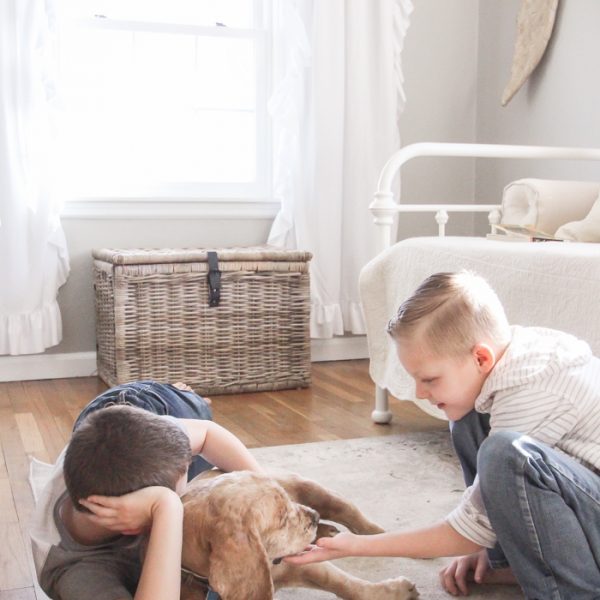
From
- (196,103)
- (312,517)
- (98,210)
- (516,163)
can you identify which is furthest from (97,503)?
(516,163)

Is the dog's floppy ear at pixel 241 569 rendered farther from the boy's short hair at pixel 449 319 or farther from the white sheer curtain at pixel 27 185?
the white sheer curtain at pixel 27 185

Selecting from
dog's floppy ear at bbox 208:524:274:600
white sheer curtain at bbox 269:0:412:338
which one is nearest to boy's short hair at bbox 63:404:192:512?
dog's floppy ear at bbox 208:524:274:600

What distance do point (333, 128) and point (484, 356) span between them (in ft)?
7.19

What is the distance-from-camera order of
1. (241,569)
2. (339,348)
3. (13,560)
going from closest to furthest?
(241,569) → (13,560) → (339,348)

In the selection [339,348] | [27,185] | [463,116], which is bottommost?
[339,348]

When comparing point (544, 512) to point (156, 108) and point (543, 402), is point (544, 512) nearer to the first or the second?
point (543, 402)

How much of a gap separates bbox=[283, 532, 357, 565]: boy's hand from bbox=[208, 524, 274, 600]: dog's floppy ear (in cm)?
13

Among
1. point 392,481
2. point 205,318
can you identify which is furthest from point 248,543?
point 205,318

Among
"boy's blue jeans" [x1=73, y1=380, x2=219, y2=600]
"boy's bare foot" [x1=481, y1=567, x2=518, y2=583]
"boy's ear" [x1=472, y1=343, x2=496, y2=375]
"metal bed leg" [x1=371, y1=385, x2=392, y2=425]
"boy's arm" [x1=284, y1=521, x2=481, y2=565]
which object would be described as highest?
"boy's ear" [x1=472, y1=343, x2=496, y2=375]

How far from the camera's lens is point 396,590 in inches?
49.4

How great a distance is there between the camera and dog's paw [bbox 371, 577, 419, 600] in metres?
1.24

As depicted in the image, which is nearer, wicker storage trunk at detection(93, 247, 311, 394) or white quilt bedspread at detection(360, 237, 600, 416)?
white quilt bedspread at detection(360, 237, 600, 416)

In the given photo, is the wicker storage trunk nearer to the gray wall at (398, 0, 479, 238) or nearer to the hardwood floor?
the hardwood floor

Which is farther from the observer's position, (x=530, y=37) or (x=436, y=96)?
(x=436, y=96)
